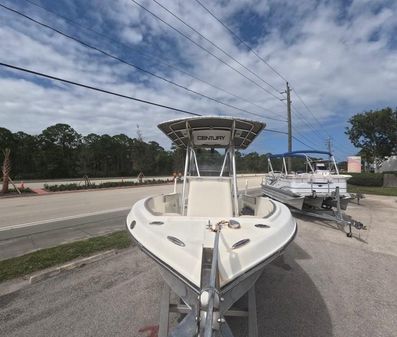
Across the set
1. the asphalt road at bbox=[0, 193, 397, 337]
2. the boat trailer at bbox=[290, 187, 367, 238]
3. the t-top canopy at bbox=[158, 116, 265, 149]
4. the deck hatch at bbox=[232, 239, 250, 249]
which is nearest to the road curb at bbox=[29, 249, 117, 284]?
the asphalt road at bbox=[0, 193, 397, 337]

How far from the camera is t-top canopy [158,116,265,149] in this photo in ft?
17.5

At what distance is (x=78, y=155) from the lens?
45.4 metres

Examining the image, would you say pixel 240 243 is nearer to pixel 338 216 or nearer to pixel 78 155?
pixel 338 216

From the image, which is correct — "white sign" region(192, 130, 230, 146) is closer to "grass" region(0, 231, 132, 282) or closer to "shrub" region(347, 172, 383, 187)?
"grass" region(0, 231, 132, 282)

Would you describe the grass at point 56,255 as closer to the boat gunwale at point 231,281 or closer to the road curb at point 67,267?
the road curb at point 67,267

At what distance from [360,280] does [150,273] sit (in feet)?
11.7

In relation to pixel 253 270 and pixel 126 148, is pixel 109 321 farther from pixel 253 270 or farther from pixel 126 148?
pixel 126 148

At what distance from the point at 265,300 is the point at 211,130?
3.08 m

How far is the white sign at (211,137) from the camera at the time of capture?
18.9 ft

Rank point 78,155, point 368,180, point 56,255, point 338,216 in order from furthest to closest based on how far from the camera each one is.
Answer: point 78,155 < point 368,180 < point 338,216 < point 56,255

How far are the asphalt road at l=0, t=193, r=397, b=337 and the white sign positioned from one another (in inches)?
101

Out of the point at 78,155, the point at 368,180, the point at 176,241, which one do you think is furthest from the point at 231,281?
the point at 78,155

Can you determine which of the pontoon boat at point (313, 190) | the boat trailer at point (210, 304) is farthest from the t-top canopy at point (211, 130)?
the pontoon boat at point (313, 190)

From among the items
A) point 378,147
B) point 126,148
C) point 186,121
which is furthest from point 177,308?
point 126,148
